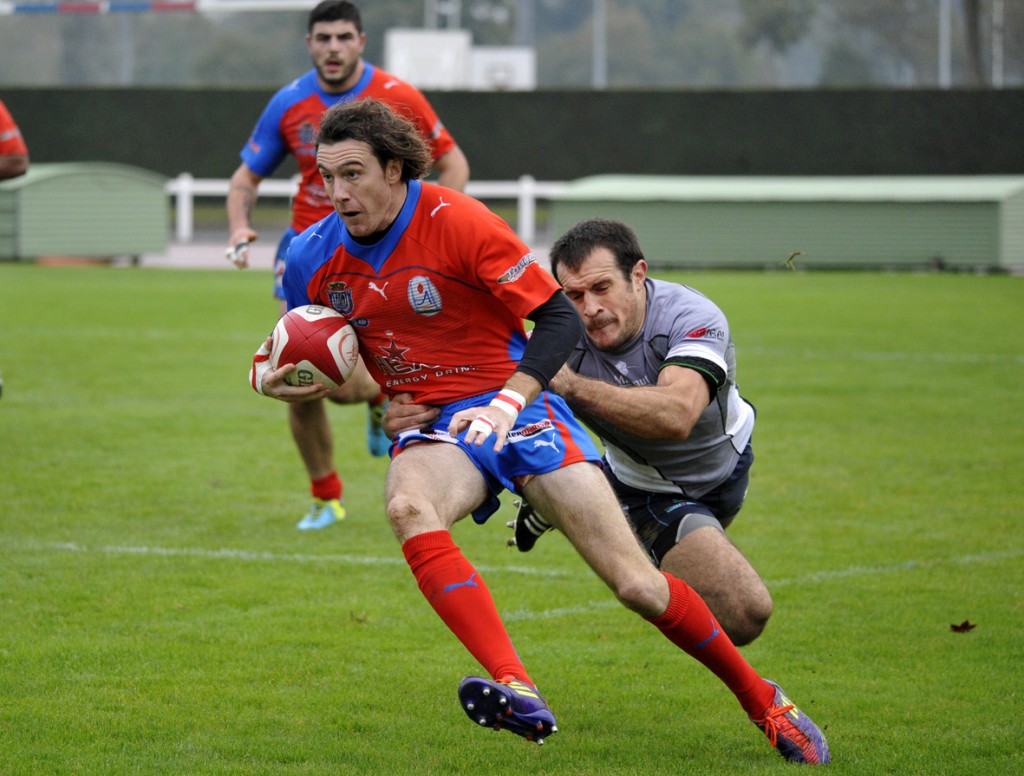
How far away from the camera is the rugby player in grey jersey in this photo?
488cm

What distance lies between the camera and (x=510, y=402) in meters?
4.40

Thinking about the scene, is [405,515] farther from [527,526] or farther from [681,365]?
[681,365]

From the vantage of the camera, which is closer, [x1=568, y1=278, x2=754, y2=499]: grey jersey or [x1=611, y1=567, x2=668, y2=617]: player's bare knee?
[x1=611, y1=567, x2=668, y2=617]: player's bare knee

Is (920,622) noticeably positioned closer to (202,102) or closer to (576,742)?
(576,742)

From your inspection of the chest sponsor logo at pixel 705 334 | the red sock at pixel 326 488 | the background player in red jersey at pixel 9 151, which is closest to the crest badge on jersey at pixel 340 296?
the chest sponsor logo at pixel 705 334

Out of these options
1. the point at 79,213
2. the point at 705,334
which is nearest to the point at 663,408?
the point at 705,334

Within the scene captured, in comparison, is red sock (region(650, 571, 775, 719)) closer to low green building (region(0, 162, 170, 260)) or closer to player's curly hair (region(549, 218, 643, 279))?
player's curly hair (region(549, 218, 643, 279))

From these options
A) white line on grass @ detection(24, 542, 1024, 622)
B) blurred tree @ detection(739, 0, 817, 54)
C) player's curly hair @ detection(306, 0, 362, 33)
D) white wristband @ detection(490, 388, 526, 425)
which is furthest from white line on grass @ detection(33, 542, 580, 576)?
blurred tree @ detection(739, 0, 817, 54)

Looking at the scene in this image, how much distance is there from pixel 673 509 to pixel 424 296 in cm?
126

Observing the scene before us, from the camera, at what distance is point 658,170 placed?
3156cm

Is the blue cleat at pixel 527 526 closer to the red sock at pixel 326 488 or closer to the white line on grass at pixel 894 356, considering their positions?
the red sock at pixel 326 488

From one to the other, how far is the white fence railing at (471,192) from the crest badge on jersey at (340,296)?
24239 mm

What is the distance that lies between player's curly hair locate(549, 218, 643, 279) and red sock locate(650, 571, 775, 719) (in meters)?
1.12

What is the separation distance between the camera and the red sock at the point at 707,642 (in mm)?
4559
